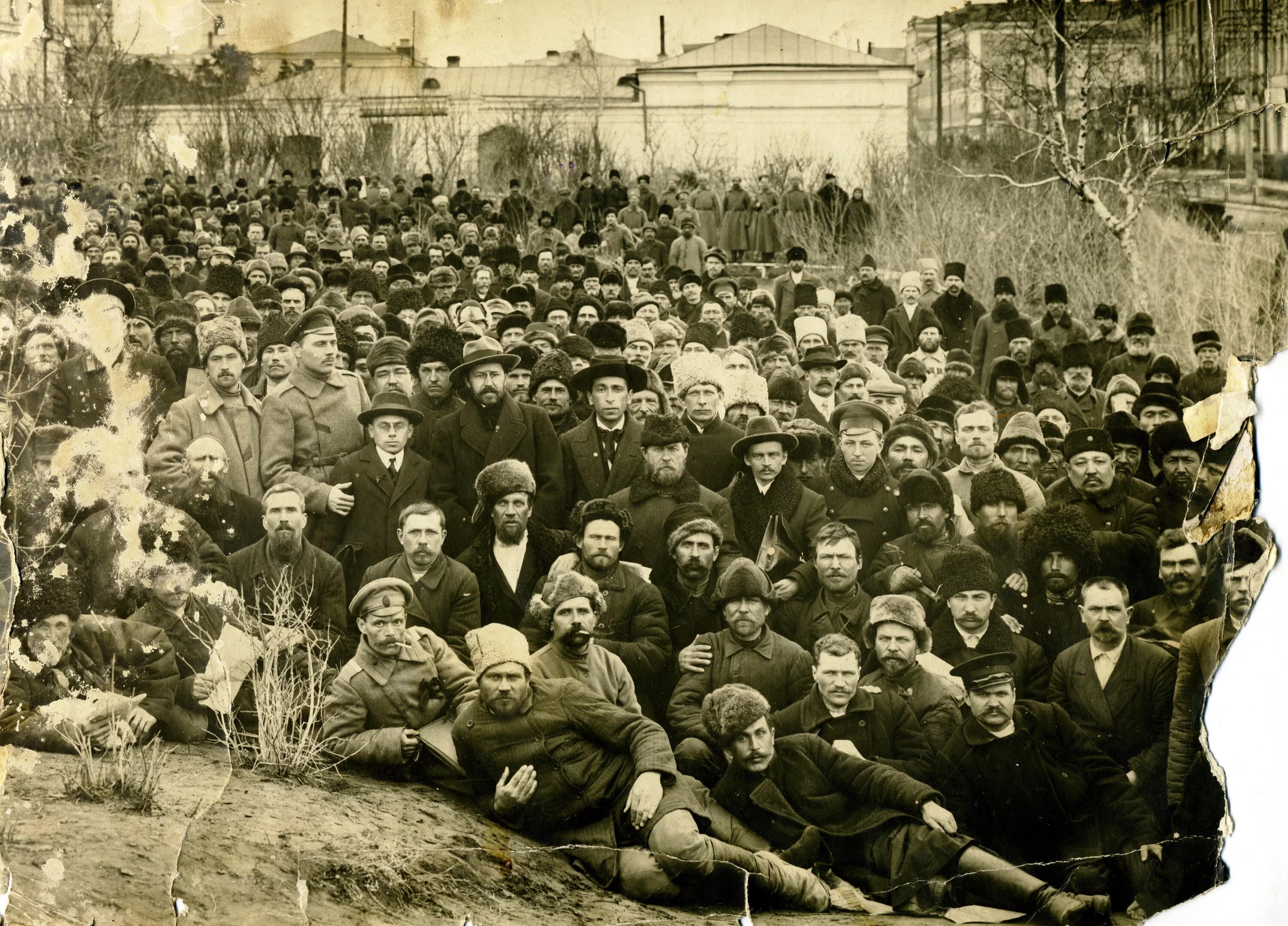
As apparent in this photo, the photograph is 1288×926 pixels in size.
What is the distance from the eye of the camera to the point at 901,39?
16.9 ft

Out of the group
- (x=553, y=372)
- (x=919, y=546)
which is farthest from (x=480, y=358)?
(x=919, y=546)

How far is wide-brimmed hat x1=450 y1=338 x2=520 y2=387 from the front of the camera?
208 inches

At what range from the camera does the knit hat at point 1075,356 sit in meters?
5.18

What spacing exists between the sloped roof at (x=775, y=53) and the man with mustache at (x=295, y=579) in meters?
2.32

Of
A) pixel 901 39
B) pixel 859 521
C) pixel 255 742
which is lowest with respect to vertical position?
pixel 255 742

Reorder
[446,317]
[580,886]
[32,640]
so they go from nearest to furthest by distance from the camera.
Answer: [580,886], [32,640], [446,317]

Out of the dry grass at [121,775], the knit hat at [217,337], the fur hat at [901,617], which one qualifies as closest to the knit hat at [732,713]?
the fur hat at [901,617]

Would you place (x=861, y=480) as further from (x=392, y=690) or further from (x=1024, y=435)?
(x=392, y=690)

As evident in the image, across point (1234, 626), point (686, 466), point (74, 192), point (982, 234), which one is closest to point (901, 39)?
point (982, 234)

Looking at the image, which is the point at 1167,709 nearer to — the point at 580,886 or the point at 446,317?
the point at 580,886

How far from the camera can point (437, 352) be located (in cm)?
532

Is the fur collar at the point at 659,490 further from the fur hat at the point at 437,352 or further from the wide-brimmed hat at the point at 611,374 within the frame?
the fur hat at the point at 437,352

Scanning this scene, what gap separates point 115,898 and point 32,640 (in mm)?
1002

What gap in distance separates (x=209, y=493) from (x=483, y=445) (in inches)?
40.4
